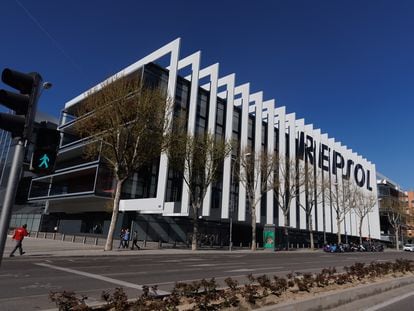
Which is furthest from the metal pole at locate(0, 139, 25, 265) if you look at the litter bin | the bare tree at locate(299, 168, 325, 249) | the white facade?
the bare tree at locate(299, 168, 325, 249)

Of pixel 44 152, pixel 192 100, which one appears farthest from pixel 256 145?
pixel 44 152

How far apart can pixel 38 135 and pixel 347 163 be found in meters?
80.4

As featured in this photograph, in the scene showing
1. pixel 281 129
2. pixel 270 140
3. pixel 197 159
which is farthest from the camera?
pixel 281 129

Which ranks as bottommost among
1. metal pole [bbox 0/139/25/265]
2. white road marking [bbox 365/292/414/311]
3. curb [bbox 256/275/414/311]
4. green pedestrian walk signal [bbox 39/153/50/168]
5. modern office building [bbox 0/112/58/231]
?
white road marking [bbox 365/292/414/311]

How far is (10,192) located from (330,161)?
72.1 metres

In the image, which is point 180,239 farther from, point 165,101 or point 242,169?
point 165,101

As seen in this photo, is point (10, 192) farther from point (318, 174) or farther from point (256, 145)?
point (318, 174)

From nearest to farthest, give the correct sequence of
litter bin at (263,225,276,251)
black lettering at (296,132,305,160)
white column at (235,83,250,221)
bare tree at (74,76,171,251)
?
bare tree at (74,76,171,251), litter bin at (263,225,276,251), white column at (235,83,250,221), black lettering at (296,132,305,160)

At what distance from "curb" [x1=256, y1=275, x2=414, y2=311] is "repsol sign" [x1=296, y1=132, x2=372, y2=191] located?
1855 inches

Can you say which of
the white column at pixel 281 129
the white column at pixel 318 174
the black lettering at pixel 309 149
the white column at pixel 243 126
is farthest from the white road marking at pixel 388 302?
the white column at pixel 318 174

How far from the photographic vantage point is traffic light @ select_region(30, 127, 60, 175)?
512 cm

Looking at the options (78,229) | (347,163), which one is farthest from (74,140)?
(347,163)

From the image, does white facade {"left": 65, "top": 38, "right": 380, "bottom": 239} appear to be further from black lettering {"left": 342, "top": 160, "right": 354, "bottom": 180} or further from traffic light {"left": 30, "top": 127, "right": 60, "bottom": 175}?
traffic light {"left": 30, "top": 127, "right": 60, "bottom": 175}

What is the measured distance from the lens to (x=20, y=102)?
4.86 meters
